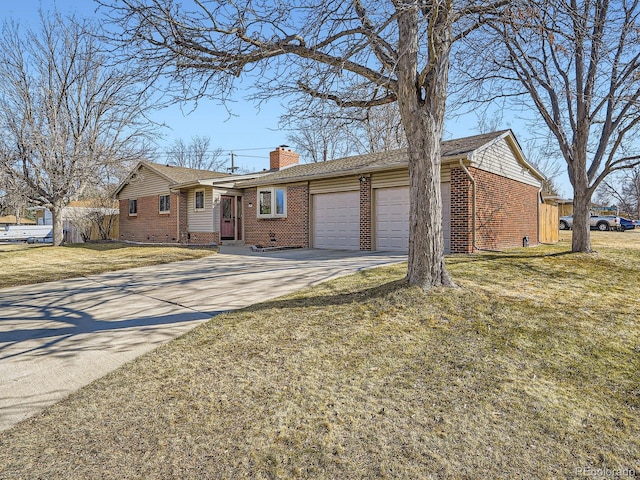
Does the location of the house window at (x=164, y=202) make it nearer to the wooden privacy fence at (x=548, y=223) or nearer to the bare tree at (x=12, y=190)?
the bare tree at (x=12, y=190)

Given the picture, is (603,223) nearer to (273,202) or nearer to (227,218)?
(273,202)

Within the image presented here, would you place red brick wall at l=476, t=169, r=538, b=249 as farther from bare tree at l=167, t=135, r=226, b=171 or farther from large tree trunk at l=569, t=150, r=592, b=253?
bare tree at l=167, t=135, r=226, b=171

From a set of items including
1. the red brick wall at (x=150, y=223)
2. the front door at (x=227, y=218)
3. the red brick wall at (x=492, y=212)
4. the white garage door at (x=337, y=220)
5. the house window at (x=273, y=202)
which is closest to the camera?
the red brick wall at (x=492, y=212)

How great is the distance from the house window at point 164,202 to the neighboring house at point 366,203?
0.31 meters

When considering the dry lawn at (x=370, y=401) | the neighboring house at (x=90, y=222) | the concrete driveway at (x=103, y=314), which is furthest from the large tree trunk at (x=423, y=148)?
the neighboring house at (x=90, y=222)

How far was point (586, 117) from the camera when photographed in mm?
10172

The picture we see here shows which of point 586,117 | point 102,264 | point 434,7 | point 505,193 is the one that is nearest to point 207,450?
point 434,7

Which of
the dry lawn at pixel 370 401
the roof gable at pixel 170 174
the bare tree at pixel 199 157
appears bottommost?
the dry lawn at pixel 370 401

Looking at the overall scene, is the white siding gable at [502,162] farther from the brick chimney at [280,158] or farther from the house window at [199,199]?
the house window at [199,199]

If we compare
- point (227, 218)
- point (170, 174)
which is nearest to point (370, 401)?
point (227, 218)

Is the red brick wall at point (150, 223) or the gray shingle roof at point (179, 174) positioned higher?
the gray shingle roof at point (179, 174)

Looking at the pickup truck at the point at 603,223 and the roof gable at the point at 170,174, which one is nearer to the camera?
the roof gable at the point at 170,174

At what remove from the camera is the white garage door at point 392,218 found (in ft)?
38.9

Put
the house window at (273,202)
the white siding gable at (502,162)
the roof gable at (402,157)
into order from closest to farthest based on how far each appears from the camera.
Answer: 1. the roof gable at (402,157)
2. the white siding gable at (502,162)
3. the house window at (273,202)
